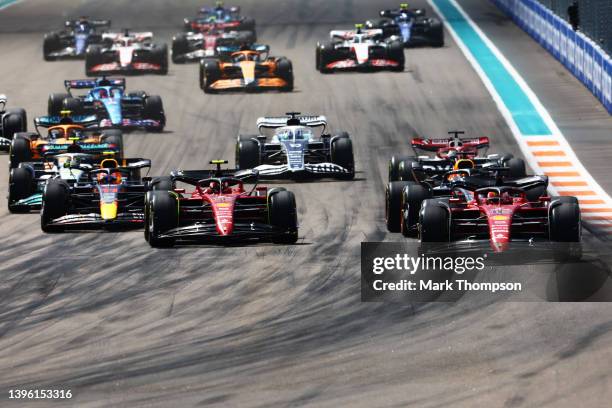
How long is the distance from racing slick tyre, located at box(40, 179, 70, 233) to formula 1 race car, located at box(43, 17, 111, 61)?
82.2ft

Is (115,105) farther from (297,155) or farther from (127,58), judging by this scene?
(127,58)

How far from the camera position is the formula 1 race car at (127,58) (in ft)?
157

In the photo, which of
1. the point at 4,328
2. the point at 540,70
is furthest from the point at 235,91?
the point at 4,328

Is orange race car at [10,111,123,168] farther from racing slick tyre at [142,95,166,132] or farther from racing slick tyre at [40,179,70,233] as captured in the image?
racing slick tyre at [40,179,70,233]

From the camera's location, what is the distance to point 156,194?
2516cm

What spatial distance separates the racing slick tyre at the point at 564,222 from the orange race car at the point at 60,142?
10167 millimetres

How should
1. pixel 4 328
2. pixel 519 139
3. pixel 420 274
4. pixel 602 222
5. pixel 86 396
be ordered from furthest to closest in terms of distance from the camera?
1. pixel 519 139
2. pixel 602 222
3. pixel 420 274
4. pixel 4 328
5. pixel 86 396

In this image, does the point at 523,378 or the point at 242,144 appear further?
the point at 242,144

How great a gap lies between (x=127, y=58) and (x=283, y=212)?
23.6m

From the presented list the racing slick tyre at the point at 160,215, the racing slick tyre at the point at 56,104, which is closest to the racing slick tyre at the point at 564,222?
the racing slick tyre at the point at 160,215

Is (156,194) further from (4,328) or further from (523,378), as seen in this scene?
(523,378)

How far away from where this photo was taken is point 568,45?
45.6 metres

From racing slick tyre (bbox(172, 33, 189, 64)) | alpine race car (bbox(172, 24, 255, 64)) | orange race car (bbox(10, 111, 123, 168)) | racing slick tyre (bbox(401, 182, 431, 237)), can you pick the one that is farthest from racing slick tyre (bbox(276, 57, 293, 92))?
racing slick tyre (bbox(401, 182, 431, 237))

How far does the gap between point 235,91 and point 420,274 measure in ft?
73.4
